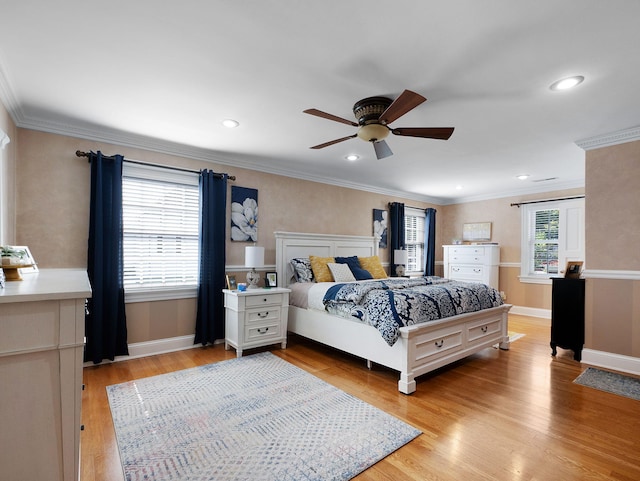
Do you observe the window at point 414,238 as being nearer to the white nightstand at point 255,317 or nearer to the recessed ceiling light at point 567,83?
the white nightstand at point 255,317

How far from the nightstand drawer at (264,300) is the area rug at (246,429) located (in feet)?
2.73

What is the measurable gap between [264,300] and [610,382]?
11.4 feet

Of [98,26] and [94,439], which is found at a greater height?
[98,26]

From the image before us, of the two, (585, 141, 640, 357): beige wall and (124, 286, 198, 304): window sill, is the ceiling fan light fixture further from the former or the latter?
(124, 286, 198, 304): window sill

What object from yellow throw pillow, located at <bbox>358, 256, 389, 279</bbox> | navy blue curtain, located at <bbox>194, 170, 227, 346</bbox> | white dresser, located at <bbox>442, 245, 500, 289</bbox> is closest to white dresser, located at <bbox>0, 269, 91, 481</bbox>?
navy blue curtain, located at <bbox>194, 170, 227, 346</bbox>

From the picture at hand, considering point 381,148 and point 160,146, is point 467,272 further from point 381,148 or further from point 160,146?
point 160,146

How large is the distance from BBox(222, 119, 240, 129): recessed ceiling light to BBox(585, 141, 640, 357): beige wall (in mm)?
3732

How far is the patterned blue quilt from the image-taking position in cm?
281

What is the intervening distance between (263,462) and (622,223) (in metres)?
3.95

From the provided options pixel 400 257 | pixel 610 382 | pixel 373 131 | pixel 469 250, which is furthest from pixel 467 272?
pixel 373 131

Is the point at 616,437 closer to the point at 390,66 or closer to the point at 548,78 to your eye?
the point at 548,78

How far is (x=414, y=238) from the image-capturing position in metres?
6.84

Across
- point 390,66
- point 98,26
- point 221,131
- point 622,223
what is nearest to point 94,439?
point 98,26

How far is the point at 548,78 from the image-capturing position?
7.17 feet
